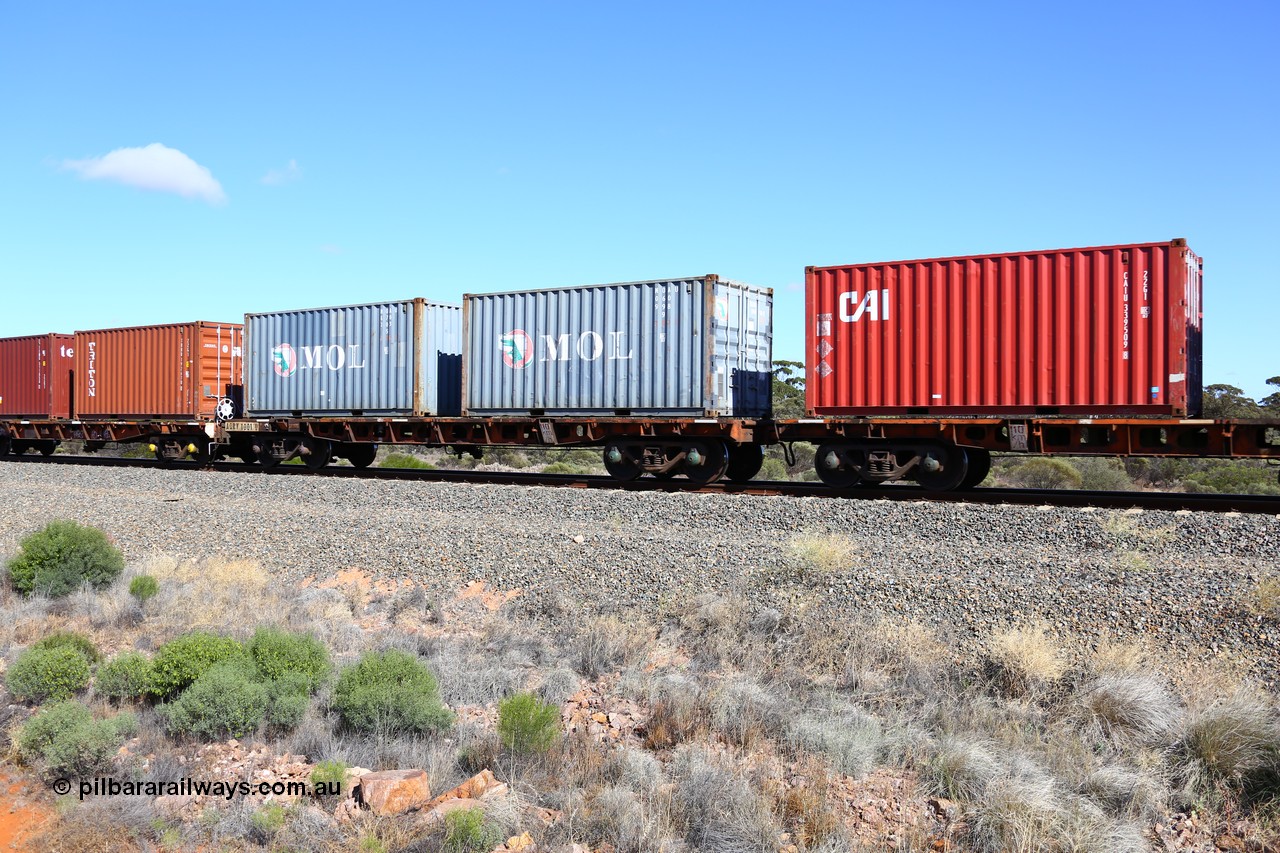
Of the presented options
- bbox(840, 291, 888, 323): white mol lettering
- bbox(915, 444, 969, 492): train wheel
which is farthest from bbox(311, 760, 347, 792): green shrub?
bbox(840, 291, 888, 323): white mol lettering

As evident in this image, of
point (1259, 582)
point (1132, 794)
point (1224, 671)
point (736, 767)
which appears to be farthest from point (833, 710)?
point (1259, 582)

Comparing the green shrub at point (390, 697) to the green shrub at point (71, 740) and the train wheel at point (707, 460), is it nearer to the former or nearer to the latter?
the green shrub at point (71, 740)

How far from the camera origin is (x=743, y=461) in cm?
1642

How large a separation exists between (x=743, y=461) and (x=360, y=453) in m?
9.90

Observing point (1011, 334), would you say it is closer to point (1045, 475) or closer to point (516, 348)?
point (1045, 475)

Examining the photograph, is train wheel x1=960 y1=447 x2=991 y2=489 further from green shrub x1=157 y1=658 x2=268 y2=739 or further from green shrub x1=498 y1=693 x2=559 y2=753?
green shrub x1=157 y1=658 x2=268 y2=739

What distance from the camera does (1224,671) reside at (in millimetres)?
6496

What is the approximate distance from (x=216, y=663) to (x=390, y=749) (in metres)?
1.65

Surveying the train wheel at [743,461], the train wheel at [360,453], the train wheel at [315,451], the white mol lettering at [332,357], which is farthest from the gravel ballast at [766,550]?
the train wheel at [360,453]

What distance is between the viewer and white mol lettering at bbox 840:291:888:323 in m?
14.2

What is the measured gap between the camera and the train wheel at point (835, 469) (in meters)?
14.4

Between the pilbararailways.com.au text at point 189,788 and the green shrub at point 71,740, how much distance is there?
95 millimetres

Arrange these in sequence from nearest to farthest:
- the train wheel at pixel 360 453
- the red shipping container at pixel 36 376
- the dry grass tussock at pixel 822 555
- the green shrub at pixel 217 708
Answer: the green shrub at pixel 217 708 → the dry grass tussock at pixel 822 555 → the train wheel at pixel 360 453 → the red shipping container at pixel 36 376

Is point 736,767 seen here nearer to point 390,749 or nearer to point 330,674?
point 390,749
